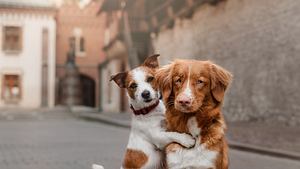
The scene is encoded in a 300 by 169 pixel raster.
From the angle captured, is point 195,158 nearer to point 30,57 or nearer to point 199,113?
point 199,113

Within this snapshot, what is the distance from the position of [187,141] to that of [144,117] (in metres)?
0.64

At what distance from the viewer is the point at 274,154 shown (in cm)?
1005

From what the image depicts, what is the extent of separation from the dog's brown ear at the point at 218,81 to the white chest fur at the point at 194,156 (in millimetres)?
174

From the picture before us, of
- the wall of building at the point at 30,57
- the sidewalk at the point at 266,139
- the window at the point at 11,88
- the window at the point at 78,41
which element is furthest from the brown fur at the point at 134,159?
the window at the point at 78,41

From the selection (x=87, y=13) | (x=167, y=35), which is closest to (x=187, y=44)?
(x=167, y=35)

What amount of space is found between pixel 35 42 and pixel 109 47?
827cm

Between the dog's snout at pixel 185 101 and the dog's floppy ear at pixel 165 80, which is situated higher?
the dog's floppy ear at pixel 165 80

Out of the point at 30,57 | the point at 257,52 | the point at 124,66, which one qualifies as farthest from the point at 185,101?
the point at 30,57

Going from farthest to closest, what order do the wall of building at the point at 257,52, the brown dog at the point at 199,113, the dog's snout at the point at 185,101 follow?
the wall of building at the point at 257,52, the brown dog at the point at 199,113, the dog's snout at the point at 185,101

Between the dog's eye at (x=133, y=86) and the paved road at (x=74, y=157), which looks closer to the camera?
the dog's eye at (x=133, y=86)

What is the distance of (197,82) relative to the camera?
300 centimetres

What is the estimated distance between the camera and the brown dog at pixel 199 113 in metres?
2.96

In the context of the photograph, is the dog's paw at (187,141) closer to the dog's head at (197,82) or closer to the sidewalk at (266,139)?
the dog's head at (197,82)

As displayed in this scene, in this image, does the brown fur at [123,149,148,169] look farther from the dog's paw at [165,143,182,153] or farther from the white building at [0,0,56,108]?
the white building at [0,0,56,108]
